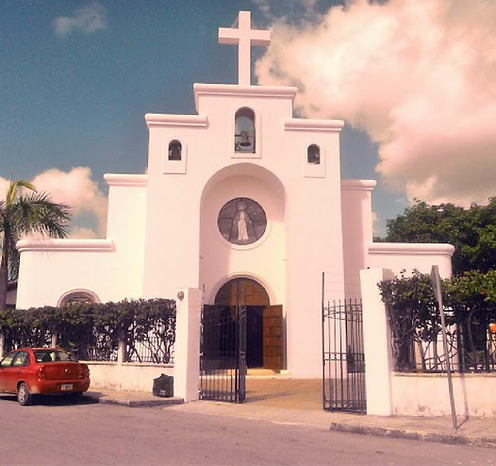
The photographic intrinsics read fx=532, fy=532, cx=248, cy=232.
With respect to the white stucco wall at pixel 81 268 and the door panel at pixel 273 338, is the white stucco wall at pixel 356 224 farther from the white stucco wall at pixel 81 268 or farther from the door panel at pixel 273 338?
the white stucco wall at pixel 81 268

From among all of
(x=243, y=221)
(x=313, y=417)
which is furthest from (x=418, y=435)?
(x=243, y=221)

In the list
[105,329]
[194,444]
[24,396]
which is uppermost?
[105,329]

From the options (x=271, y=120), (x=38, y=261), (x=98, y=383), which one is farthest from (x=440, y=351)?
(x=38, y=261)

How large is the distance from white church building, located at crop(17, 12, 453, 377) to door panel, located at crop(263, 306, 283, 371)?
0.06m

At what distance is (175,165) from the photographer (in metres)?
20.7

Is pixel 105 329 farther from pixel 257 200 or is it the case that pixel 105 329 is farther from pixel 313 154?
pixel 313 154

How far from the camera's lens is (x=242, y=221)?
2188 cm

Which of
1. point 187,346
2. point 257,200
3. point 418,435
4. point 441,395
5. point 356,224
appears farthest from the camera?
point 257,200

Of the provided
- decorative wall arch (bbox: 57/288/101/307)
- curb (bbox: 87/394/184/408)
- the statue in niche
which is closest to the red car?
curb (bbox: 87/394/184/408)

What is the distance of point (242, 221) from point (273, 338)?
5.00 meters

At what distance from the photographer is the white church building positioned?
65.0ft

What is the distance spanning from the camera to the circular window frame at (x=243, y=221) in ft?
70.8

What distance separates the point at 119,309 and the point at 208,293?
616 cm

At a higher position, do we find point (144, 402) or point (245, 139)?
point (245, 139)
